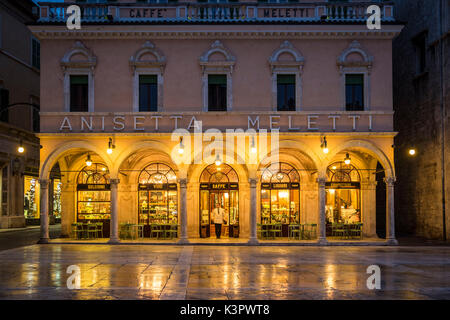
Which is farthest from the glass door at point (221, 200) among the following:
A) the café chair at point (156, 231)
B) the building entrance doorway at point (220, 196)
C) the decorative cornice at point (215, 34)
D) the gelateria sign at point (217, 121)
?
the decorative cornice at point (215, 34)

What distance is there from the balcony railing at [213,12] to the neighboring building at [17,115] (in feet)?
30.9

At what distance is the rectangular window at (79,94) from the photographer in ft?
70.0

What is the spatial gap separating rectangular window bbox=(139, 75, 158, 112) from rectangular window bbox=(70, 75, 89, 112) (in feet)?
8.05

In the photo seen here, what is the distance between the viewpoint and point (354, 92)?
2142 cm

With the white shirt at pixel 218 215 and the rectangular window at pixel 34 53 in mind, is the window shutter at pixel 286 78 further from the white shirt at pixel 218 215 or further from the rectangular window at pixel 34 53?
the rectangular window at pixel 34 53

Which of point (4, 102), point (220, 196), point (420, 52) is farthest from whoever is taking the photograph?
point (4, 102)

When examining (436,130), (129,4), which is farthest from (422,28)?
(129,4)

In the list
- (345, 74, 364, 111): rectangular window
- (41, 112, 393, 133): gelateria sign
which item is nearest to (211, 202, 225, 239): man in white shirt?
(41, 112, 393, 133): gelateria sign

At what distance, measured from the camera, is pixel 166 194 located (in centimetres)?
2342

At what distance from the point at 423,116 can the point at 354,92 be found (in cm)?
464


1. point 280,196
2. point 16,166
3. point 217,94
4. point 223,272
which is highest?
point 217,94

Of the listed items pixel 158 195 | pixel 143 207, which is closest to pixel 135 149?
pixel 158 195

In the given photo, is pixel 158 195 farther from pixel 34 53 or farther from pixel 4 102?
pixel 34 53

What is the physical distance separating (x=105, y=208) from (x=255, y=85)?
957 centimetres
